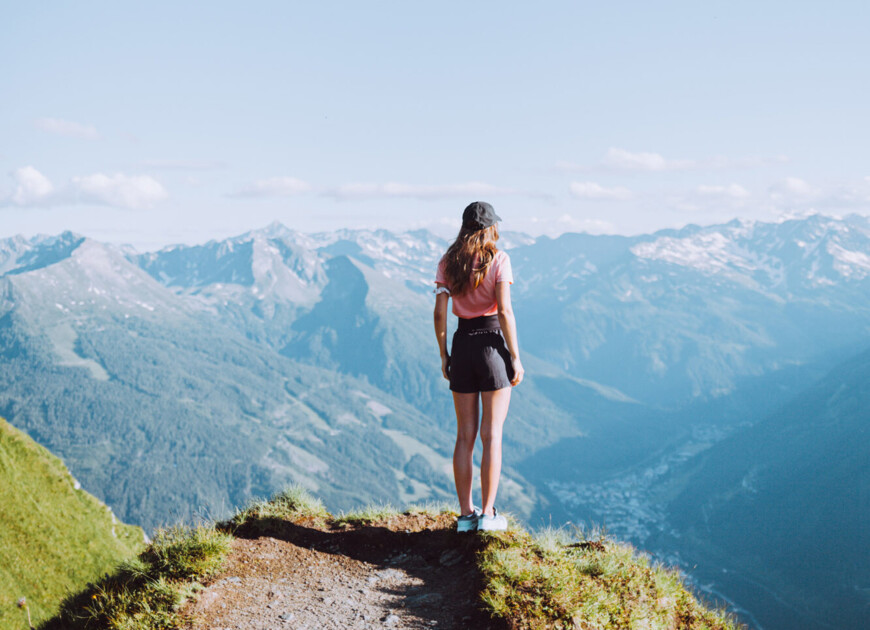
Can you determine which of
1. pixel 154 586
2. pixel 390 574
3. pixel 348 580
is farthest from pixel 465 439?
pixel 154 586

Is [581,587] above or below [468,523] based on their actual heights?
above

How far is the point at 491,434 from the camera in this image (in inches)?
341

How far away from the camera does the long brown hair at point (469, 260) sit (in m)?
8.49

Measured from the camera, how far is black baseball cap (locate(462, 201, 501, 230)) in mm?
8672

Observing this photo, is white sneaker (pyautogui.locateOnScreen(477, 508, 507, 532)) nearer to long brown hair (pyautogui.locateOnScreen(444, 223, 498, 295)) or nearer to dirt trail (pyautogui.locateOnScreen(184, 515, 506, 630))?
dirt trail (pyautogui.locateOnScreen(184, 515, 506, 630))

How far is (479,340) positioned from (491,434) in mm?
1400

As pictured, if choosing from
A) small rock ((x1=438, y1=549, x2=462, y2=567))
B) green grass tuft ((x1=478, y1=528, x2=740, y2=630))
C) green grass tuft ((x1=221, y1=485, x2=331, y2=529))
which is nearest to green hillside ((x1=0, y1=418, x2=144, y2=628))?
green grass tuft ((x1=221, y1=485, x2=331, y2=529))

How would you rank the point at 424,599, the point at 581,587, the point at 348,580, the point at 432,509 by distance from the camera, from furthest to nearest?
the point at 432,509, the point at 348,580, the point at 424,599, the point at 581,587

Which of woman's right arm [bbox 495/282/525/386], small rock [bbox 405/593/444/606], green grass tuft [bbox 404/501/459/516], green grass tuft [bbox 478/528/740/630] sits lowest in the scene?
green grass tuft [bbox 404/501/459/516]

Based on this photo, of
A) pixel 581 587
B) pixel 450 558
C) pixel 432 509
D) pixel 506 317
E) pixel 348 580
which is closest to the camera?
pixel 581 587

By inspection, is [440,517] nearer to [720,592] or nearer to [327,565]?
[327,565]

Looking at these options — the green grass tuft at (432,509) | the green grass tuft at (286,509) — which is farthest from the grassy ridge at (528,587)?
the green grass tuft at (432,509)

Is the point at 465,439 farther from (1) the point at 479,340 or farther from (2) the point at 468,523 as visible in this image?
(1) the point at 479,340

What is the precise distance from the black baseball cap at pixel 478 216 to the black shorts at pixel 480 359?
139 centimetres
